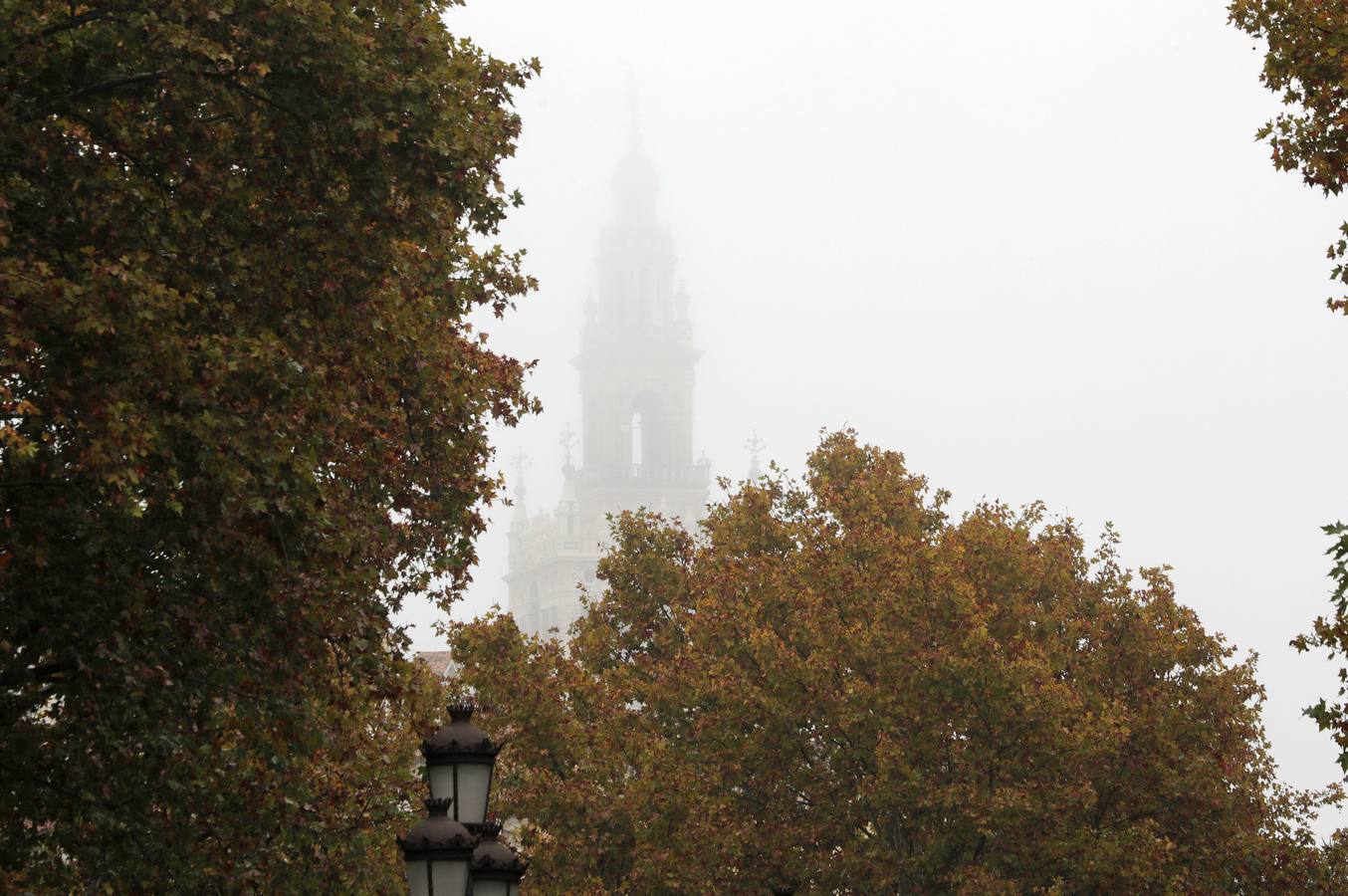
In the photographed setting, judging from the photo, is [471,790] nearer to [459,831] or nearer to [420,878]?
[459,831]

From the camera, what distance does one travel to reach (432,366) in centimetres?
1972

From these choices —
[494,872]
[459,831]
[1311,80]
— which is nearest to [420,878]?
[459,831]

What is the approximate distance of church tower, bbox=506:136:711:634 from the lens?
15525cm

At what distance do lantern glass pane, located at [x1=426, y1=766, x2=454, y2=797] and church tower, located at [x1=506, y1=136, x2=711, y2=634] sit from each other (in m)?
138

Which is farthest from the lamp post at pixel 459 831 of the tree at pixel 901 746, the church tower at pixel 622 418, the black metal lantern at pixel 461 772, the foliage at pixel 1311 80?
the church tower at pixel 622 418

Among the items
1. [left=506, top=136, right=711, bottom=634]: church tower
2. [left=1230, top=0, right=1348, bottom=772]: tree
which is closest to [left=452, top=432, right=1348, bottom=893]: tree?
[left=1230, top=0, right=1348, bottom=772]: tree

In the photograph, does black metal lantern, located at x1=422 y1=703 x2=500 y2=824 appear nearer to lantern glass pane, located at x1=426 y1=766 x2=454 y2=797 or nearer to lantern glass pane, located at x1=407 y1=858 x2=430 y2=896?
lantern glass pane, located at x1=426 y1=766 x2=454 y2=797

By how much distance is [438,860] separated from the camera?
40.0 ft

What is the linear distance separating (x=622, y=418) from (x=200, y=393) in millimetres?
141239

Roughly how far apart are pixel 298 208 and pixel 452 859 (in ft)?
24.0

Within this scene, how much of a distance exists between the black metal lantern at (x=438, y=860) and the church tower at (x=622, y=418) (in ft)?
457

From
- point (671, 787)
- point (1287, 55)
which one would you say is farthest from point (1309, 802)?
point (1287, 55)

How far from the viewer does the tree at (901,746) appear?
3400 centimetres

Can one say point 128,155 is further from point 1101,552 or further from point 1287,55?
point 1101,552
